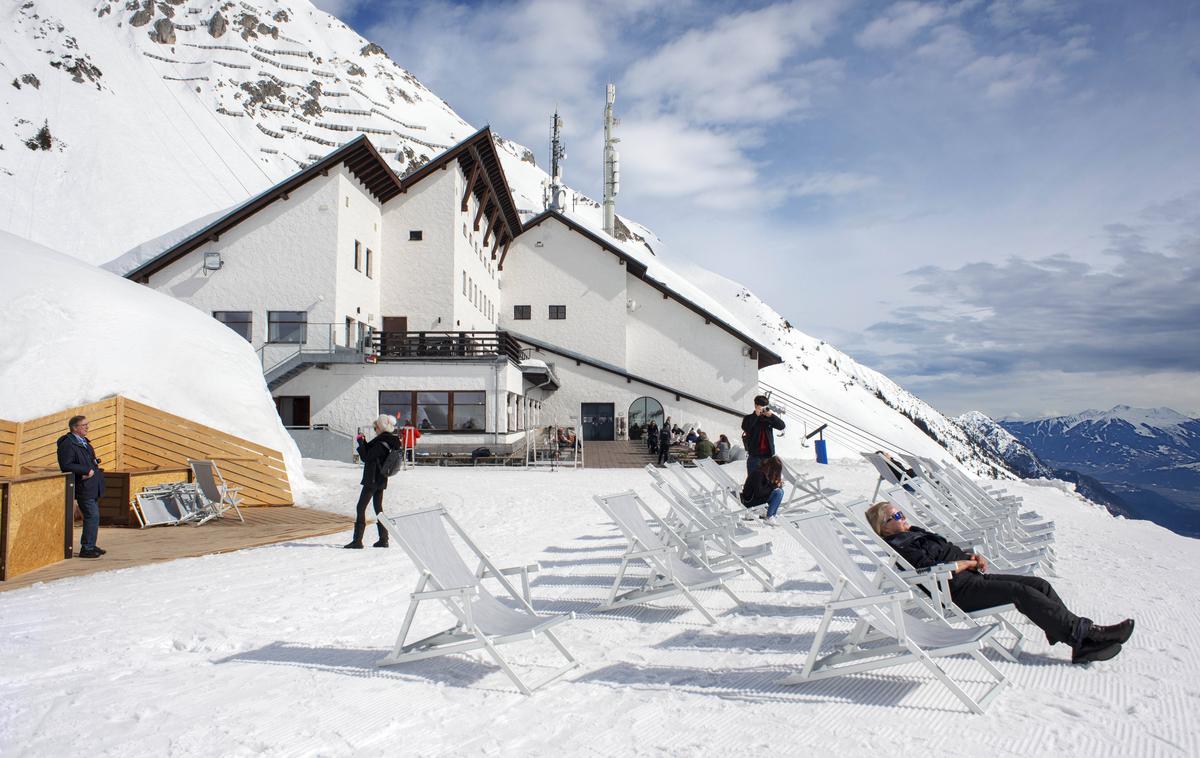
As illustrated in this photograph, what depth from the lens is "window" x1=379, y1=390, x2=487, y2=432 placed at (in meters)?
25.3

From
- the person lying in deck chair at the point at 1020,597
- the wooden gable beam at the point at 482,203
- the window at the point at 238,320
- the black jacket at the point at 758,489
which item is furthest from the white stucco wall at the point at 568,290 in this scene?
the person lying in deck chair at the point at 1020,597

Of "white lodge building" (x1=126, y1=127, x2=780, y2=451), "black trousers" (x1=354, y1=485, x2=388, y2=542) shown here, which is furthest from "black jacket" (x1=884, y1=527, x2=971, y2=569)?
"white lodge building" (x1=126, y1=127, x2=780, y2=451)

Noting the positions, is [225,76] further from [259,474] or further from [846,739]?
[846,739]

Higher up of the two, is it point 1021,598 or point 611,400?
point 611,400

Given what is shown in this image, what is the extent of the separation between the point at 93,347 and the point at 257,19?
425 feet

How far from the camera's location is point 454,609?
4.41 m

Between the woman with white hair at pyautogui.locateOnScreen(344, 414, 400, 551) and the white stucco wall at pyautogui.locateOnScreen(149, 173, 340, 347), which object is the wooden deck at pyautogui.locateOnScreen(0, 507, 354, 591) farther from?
the white stucco wall at pyautogui.locateOnScreen(149, 173, 340, 347)

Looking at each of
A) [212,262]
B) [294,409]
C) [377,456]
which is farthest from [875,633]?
[212,262]

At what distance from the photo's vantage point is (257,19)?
122188 millimetres

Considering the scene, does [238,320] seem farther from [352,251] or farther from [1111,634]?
[1111,634]

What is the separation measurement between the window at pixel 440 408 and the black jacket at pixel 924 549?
2097cm

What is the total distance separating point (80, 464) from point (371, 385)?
17.5m

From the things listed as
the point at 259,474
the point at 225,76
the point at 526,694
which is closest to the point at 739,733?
the point at 526,694

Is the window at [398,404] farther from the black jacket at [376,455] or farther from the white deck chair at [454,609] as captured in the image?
the white deck chair at [454,609]
